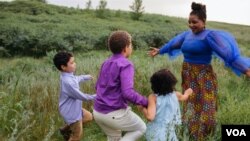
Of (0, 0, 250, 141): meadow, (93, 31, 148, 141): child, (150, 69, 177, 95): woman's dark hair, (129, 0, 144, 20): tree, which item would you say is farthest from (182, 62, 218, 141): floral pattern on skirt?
(129, 0, 144, 20): tree

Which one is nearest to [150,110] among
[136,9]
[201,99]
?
[201,99]

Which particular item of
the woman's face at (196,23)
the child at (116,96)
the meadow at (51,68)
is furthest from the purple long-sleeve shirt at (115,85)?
the woman's face at (196,23)

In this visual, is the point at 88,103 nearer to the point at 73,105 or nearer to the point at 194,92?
the point at 73,105

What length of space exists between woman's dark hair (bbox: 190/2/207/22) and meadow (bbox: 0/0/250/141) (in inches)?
51.2

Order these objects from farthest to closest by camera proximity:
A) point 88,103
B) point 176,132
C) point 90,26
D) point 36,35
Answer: point 90,26 < point 36,35 < point 88,103 < point 176,132

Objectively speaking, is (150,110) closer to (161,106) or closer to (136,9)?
(161,106)

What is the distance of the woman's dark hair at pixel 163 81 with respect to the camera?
4.77 meters

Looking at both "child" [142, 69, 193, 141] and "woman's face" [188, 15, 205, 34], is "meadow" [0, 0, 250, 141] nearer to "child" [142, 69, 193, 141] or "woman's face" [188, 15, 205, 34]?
"child" [142, 69, 193, 141]

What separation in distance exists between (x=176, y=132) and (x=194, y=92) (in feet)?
3.59

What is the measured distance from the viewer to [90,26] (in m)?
36.2

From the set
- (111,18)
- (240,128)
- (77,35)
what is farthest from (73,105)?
(111,18)

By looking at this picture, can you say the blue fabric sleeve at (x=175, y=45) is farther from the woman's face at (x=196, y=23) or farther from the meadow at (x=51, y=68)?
the meadow at (x=51, y=68)

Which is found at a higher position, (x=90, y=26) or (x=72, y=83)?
(x=72, y=83)

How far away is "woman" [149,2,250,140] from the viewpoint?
17.0ft
